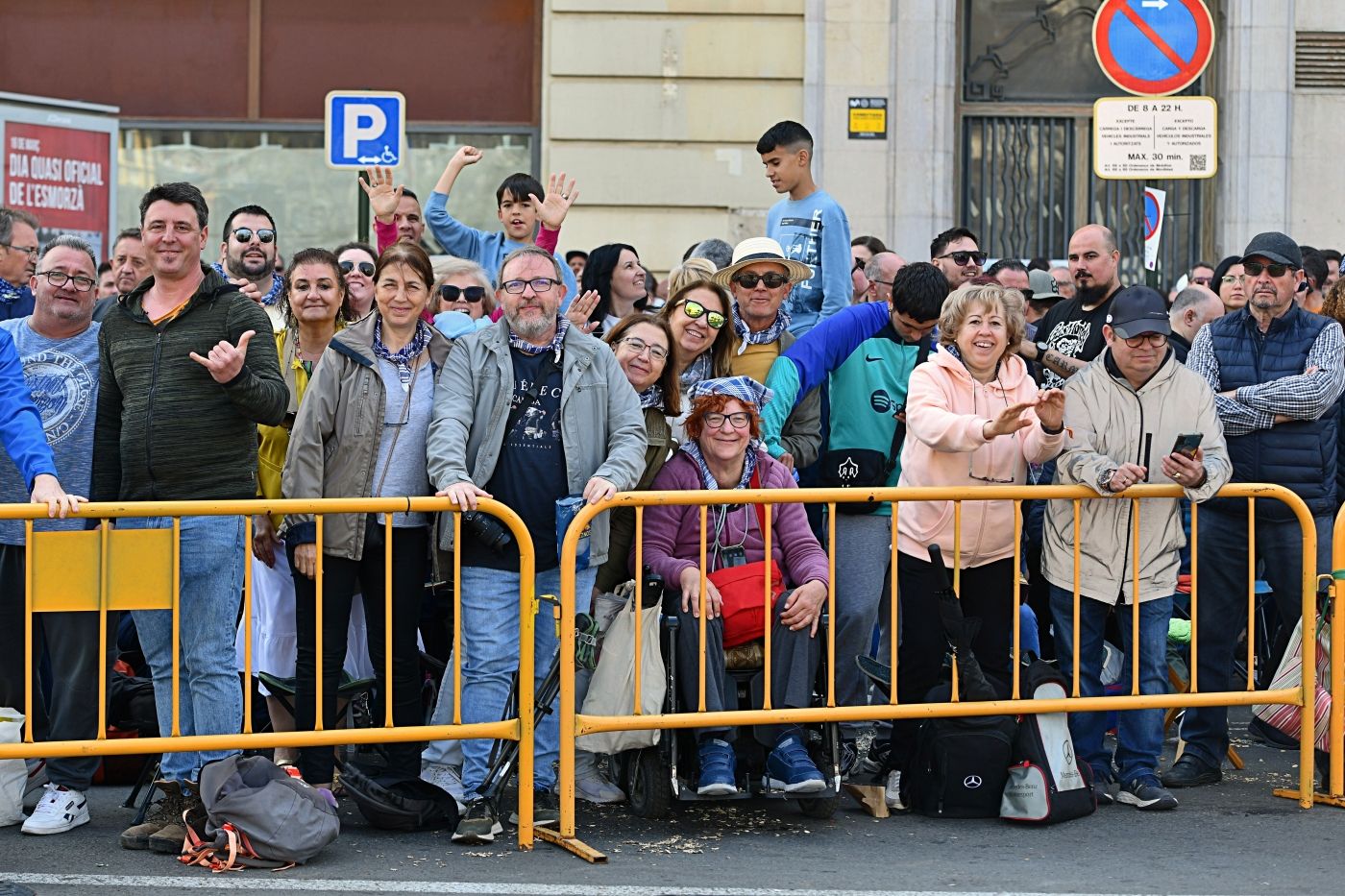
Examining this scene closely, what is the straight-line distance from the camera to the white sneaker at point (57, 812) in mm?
6855

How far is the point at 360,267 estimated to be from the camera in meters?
8.66

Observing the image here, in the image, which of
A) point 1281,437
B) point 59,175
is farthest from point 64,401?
point 59,175

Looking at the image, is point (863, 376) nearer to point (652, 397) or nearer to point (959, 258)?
point (652, 397)

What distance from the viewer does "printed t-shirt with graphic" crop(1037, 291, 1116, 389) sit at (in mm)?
8844

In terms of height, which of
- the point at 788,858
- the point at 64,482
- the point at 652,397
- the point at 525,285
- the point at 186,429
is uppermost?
the point at 525,285

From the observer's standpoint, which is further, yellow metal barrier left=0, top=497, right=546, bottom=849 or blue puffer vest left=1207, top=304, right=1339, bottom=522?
blue puffer vest left=1207, top=304, right=1339, bottom=522

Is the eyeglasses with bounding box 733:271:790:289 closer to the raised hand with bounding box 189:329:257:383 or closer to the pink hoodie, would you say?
the pink hoodie

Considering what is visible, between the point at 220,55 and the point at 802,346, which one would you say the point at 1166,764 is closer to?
the point at 802,346

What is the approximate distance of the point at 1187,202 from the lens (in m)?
15.2

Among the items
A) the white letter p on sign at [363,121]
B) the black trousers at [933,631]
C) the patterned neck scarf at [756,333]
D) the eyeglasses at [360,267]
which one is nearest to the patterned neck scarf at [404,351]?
the eyeglasses at [360,267]

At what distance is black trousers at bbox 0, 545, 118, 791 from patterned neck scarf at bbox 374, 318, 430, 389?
1.52 metres

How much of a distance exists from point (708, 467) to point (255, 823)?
2.24 meters

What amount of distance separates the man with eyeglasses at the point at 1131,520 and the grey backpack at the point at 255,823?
3068 millimetres

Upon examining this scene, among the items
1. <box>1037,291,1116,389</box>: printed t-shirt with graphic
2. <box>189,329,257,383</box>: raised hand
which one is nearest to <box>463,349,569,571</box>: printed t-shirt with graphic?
<box>189,329,257,383</box>: raised hand
